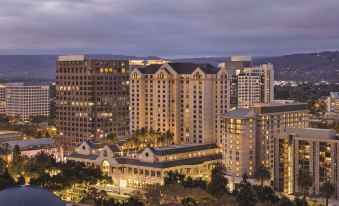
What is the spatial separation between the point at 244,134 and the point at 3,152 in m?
58.9

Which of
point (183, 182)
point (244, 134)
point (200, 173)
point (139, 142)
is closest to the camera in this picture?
point (183, 182)

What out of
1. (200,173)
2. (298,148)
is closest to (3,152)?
(200,173)

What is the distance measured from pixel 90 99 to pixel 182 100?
2648 centimetres

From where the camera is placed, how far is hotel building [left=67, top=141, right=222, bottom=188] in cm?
11269

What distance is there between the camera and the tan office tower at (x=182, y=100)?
5374 inches

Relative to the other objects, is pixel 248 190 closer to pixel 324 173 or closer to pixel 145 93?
pixel 324 173

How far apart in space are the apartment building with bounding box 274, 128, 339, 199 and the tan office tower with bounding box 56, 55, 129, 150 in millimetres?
61335

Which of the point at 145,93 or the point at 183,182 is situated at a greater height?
the point at 145,93

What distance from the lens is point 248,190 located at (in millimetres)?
81688

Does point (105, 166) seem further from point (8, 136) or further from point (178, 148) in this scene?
point (8, 136)

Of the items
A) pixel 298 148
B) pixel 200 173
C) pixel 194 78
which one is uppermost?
pixel 194 78

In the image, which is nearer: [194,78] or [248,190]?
[248,190]

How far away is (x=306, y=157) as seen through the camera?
99.1 meters

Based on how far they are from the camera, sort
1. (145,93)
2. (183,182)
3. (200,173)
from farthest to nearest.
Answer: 1. (145,93)
2. (200,173)
3. (183,182)
